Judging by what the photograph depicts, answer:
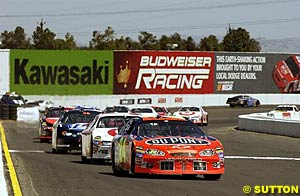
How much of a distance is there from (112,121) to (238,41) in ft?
432

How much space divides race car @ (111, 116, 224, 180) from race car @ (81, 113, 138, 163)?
3933 mm

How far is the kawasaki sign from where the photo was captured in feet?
273

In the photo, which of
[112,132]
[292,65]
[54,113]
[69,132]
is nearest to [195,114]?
[54,113]

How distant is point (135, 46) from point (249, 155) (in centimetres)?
12480

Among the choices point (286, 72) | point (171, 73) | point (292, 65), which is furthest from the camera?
point (292, 65)

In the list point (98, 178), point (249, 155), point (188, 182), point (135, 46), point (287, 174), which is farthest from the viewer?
point (135, 46)

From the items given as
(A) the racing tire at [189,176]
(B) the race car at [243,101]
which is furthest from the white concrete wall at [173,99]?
(A) the racing tire at [189,176]

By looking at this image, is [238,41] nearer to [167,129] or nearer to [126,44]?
[126,44]

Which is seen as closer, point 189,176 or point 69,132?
point 189,176

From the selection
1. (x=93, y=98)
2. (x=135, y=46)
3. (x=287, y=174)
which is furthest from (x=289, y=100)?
(x=287, y=174)

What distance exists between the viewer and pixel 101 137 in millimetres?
21375

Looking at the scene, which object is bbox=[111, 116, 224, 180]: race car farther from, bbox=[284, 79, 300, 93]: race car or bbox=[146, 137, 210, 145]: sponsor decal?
bbox=[284, 79, 300, 93]: race car

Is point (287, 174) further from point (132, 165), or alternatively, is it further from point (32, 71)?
point (32, 71)

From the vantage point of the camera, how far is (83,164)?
A: 71.1 ft
